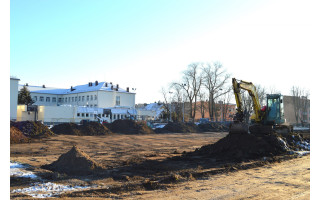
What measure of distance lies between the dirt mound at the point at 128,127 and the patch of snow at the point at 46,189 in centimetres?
2529

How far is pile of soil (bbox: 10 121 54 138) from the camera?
23195 millimetres

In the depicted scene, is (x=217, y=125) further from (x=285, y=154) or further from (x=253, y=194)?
(x=253, y=194)

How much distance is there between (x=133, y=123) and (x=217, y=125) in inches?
664

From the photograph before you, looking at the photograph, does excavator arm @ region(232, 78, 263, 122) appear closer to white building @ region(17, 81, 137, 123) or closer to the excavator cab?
the excavator cab

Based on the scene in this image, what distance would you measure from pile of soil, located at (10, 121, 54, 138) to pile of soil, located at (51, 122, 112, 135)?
385 centimetres

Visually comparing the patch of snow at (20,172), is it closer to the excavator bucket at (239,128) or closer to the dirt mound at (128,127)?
the excavator bucket at (239,128)

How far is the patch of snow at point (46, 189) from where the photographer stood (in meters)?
6.78

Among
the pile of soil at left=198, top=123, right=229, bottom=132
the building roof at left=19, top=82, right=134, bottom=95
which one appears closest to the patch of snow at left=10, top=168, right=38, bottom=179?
the pile of soil at left=198, top=123, right=229, bottom=132

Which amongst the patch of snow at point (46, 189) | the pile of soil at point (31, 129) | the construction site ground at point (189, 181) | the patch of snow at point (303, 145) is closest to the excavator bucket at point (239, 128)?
the construction site ground at point (189, 181)

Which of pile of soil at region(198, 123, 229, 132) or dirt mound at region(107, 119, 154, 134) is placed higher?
dirt mound at region(107, 119, 154, 134)

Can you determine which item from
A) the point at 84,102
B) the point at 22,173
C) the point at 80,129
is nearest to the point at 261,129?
the point at 22,173

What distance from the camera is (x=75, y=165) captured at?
9555mm

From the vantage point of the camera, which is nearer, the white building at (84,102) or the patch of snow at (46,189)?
the patch of snow at (46,189)
